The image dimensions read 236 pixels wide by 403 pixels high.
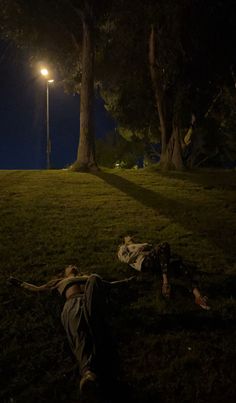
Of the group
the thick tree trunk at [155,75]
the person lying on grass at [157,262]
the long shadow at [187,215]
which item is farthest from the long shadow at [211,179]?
the person lying on grass at [157,262]

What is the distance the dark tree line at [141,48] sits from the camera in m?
23.0

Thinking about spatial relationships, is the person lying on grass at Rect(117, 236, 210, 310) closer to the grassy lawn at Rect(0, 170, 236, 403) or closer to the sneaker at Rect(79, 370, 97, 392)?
the grassy lawn at Rect(0, 170, 236, 403)

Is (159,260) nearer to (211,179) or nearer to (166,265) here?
(166,265)

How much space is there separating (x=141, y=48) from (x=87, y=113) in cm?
561

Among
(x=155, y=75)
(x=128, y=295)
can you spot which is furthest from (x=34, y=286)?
(x=155, y=75)

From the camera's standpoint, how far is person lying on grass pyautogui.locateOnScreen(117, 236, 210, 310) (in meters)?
8.38

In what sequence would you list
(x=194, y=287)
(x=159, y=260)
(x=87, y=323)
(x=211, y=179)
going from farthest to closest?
1. (x=211, y=179)
2. (x=159, y=260)
3. (x=194, y=287)
4. (x=87, y=323)

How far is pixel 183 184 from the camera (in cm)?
1938

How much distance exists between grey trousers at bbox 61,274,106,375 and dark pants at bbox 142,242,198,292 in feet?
7.19

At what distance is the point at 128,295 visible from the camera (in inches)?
337

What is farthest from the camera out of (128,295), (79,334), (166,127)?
(166,127)

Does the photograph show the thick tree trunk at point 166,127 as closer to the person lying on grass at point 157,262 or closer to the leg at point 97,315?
the person lying on grass at point 157,262

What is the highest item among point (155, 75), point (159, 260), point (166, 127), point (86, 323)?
point (155, 75)

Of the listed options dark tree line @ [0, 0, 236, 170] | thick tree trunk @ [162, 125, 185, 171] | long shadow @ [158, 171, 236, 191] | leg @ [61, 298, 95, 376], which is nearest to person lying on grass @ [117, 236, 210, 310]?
leg @ [61, 298, 95, 376]
